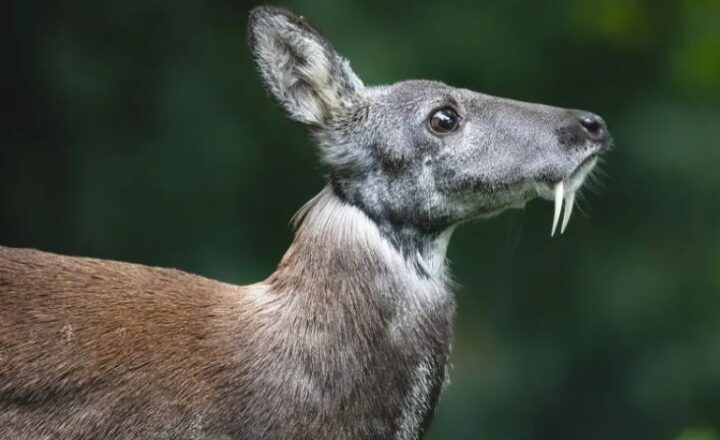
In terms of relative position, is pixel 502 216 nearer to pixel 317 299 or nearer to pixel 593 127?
pixel 593 127

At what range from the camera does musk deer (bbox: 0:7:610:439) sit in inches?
247

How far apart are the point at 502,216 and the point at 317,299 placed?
4.63 m

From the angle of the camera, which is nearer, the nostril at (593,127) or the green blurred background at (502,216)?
the nostril at (593,127)

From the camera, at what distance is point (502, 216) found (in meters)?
11.1

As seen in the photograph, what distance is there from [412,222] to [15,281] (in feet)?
5.28

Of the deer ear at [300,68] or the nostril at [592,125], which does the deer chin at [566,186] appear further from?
the deer ear at [300,68]

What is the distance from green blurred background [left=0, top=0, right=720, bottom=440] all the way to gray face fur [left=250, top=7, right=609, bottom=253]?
3.58 metres

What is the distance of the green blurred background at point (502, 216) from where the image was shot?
1074cm

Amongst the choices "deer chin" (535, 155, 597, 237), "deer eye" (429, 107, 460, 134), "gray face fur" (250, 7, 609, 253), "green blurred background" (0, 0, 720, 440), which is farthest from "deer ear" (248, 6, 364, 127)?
"green blurred background" (0, 0, 720, 440)

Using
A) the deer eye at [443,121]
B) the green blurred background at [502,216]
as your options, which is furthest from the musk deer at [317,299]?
the green blurred background at [502,216]

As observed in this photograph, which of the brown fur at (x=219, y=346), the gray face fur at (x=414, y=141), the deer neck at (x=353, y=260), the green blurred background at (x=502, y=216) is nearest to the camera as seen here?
the brown fur at (x=219, y=346)

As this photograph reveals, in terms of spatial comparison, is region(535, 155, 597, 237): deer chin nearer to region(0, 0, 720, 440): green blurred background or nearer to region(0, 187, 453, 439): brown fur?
region(0, 187, 453, 439): brown fur

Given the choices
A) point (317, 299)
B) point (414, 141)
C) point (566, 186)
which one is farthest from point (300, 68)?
point (566, 186)

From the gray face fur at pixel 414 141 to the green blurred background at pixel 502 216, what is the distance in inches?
141
